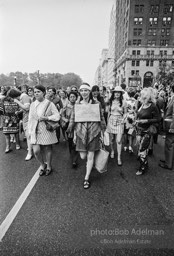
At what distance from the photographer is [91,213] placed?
2.30 meters

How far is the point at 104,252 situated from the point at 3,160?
3675mm

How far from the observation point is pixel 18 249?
69.3 inches

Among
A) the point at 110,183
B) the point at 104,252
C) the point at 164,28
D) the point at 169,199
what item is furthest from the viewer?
the point at 164,28

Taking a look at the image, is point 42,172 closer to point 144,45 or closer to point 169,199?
point 169,199

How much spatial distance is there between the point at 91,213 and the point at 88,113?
67.1 inches

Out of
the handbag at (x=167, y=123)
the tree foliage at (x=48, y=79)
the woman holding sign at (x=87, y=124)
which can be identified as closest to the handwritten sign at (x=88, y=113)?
the woman holding sign at (x=87, y=124)

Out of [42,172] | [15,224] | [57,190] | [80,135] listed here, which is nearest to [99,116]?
[80,135]

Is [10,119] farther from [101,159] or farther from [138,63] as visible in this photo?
[138,63]

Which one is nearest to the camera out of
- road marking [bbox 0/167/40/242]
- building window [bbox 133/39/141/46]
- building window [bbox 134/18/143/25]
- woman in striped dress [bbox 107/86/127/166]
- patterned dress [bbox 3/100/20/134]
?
road marking [bbox 0/167/40/242]

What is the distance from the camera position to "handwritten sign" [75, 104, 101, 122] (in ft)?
9.17

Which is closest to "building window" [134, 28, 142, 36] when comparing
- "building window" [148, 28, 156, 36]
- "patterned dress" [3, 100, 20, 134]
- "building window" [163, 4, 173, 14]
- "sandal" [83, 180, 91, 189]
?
"building window" [148, 28, 156, 36]

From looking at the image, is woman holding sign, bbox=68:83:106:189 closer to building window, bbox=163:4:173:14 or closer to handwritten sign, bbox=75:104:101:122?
handwritten sign, bbox=75:104:101:122

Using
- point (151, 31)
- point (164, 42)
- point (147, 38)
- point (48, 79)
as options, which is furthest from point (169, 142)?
point (48, 79)

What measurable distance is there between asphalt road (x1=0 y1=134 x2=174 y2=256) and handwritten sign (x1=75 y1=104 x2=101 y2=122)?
1391 millimetres
